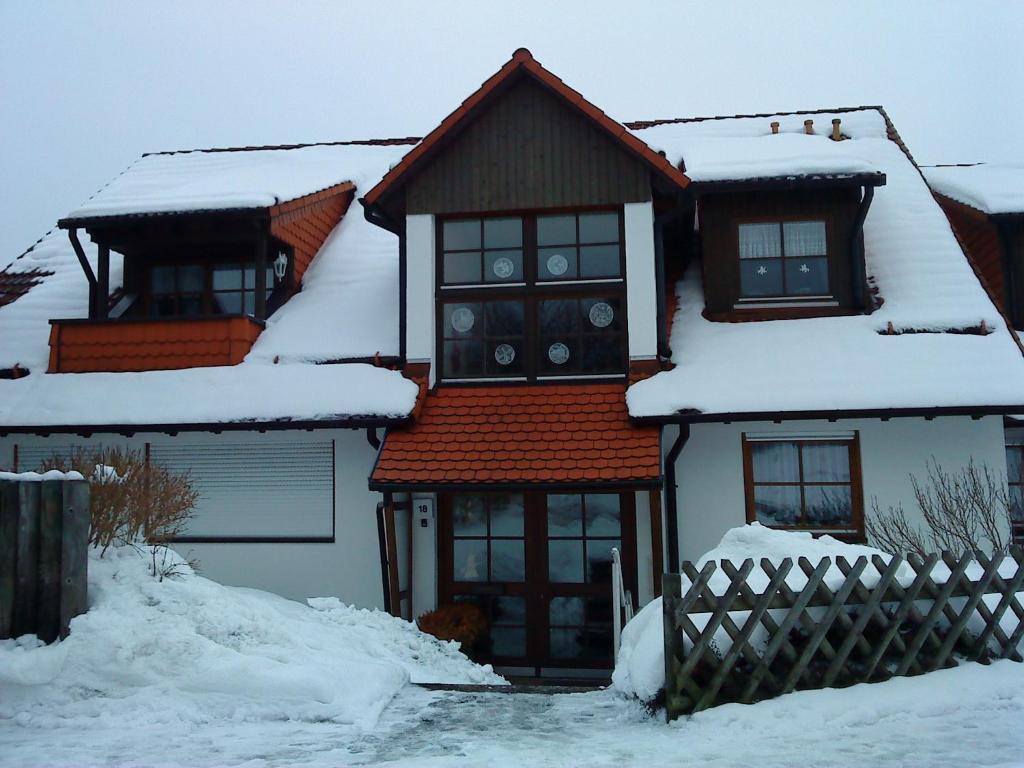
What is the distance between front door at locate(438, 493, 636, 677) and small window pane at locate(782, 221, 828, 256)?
459 cm

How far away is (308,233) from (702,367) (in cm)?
740

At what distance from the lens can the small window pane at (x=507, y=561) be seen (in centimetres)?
1148

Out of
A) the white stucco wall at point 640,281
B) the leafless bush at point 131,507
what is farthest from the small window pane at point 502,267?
the leafless bush at point 131,507

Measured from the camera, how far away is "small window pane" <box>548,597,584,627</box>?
443 inches

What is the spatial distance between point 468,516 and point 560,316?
3029mm

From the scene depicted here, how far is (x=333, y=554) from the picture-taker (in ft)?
38.9

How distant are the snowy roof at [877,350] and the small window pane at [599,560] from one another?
1703 mm

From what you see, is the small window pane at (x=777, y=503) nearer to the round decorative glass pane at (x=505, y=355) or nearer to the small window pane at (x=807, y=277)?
the small window pane at (x=807, y=277)

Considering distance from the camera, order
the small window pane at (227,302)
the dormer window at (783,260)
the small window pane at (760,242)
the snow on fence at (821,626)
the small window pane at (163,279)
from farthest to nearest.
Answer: the small window pane at (163,279) → the small window pane at (227,302) → the small window pane at (760,242) → the dormer window at (783,260) → the snow on fence at (821,626)

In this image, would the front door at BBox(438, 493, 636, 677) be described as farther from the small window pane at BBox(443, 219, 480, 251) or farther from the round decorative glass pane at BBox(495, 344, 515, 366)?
the small window pane at BBox(443, 219, 480, 251)

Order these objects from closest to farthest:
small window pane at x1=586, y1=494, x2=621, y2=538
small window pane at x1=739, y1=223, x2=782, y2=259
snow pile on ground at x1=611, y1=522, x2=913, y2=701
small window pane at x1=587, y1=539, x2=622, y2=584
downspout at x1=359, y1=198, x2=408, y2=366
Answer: snow pile on ground at x1=611, y1=522, x2=913, y2=701 → small window pane at x1=587, y1=539, x2=622, y2=584 → small window pane at x1=586, y1=494, x2=621, y2=538 → downspout at x1=359, y1=198, x2=408, y2=366 → small window pane at x1=739, y1=223, x2=782, y2=259

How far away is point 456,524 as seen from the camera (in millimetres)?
11727

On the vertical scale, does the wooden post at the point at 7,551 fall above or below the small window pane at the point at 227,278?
below

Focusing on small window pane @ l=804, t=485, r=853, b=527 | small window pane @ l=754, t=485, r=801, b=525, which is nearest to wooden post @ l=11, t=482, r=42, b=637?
small window pane @ l=754, t=485, r=801, b=525
